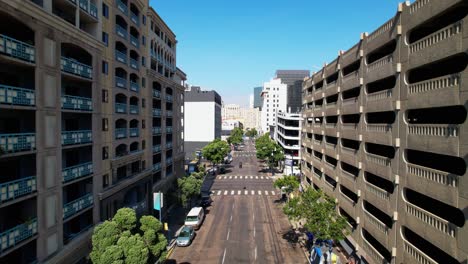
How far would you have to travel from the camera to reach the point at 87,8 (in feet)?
94.9

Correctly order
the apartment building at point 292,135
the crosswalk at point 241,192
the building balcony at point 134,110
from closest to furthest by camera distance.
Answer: the building balcony at point 134,110
the crosswalk at point 241,192
the apartment building at point 292,135

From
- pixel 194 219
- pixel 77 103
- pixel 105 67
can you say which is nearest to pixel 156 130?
pixel 194 219

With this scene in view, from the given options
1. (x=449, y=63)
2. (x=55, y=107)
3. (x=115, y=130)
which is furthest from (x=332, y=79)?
(x=55, y=107)

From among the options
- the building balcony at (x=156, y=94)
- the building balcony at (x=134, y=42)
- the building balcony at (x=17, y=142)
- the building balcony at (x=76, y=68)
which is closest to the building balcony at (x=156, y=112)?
the building balcony at (x=156, y=94)

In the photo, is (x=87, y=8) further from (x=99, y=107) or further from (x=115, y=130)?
(x=115, y=130)

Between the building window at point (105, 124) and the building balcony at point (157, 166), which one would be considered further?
the building balcony at point (157, 166)

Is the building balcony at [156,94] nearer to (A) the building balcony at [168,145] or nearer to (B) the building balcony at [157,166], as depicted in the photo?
(A) the building balcony at [168,145]

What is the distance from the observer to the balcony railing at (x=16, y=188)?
61.5 ft

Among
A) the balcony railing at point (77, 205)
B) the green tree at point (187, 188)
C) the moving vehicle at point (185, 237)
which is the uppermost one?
the balcony railing at point (77, 205)

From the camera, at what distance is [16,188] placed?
1977 centimetres

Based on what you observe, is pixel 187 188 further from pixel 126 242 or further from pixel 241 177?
pixel 241 177

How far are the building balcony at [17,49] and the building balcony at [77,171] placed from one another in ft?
30.5

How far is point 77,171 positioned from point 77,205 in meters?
3.00

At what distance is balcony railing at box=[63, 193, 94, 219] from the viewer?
1001 inches
